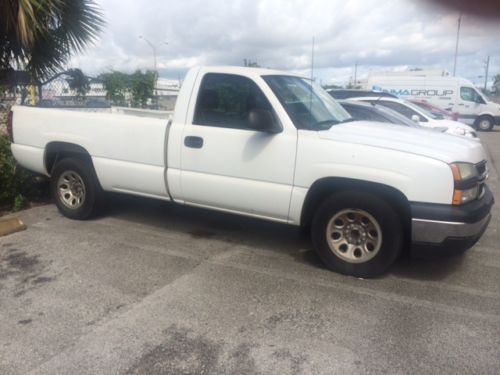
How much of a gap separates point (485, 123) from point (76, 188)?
74.6ft

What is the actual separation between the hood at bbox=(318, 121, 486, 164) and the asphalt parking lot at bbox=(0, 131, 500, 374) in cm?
115

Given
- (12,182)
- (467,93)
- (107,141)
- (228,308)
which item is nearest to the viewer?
(228,308)

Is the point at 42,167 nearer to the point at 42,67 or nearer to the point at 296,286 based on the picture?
the point at 42,67

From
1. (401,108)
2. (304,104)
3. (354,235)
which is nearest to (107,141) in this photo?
(304,104)

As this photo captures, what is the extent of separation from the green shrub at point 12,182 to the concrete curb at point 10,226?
2.76ft

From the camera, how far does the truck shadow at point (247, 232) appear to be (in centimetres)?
463

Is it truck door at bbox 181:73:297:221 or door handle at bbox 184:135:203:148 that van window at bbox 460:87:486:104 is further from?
door handle at bbox 184:135:203:148

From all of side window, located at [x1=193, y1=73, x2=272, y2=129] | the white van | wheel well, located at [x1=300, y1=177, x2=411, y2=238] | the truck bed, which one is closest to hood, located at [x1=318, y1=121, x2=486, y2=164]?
wheel well, located at [x1=300, y1=177, x2=411, y2=238]

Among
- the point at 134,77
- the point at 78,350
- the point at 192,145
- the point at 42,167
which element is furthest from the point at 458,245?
the point at 134,77

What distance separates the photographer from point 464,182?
3900mm

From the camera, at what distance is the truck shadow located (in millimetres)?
4633

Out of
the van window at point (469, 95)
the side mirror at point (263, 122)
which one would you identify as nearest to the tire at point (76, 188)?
the side mirror at point (263, 122)

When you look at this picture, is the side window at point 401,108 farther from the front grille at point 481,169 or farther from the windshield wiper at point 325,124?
the front grille at point 481,169

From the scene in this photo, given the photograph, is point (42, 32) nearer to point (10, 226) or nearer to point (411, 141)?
point (10, 226)
